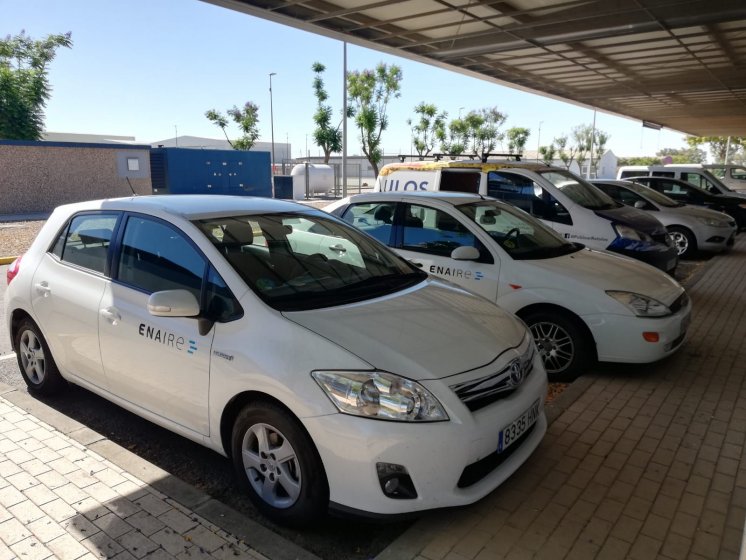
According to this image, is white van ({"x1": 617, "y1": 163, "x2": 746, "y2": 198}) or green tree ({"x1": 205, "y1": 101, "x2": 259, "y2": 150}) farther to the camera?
green tree ({"x1": 205, "y1": 101, "x2": 259, "y2": 150})

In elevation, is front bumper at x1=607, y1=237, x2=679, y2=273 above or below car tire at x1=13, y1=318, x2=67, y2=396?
above

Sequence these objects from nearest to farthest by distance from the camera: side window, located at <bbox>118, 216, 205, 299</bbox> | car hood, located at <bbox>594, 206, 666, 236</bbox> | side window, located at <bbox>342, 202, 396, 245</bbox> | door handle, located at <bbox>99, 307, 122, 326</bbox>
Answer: side window, located at <bbox>118, 216, 205, 299</bbox> < door handle, located at <bbox>99, 307, 122, 326</bbox> < side window, located at <bbox>342, 202, 396, 245</bbox> < car hood, located at <bbox>594, 206, 666, 236</bbox>

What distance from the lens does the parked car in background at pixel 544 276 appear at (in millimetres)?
4609

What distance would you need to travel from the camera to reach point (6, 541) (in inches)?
104

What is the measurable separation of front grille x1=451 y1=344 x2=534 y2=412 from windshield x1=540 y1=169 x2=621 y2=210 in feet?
17.3

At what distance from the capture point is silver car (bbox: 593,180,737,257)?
37.2ft

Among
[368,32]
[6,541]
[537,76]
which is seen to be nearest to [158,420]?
[6,541]

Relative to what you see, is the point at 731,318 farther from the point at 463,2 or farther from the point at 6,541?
the point at 6,541

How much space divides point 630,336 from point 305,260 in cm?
275

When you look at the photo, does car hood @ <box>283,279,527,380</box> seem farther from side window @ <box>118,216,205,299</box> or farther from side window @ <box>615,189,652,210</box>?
side window @ <box>615,189,652,210</box>

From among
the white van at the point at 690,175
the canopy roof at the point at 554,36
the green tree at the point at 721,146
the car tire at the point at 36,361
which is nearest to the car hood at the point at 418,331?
the car tire at the point at 36,361

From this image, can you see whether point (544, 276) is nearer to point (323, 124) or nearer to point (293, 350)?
point (293, 350)

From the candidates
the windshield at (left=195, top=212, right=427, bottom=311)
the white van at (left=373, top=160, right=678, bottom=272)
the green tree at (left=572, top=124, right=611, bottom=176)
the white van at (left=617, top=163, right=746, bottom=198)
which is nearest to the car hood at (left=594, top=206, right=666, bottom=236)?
the white van at (left=373, top=160, right=678, bottom=272)

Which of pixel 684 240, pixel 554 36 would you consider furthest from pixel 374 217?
pixel 684 240
